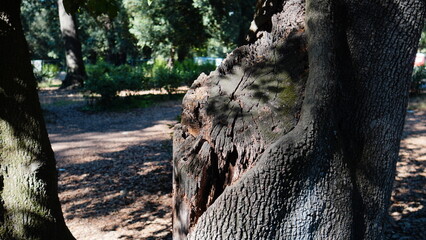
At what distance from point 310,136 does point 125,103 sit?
13938 mm

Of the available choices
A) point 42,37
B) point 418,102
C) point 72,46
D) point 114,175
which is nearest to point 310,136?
point 114,175

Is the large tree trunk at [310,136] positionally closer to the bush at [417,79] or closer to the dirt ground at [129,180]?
the dirt ground at [129,180]

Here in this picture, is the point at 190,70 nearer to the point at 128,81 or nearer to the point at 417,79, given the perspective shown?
the point at 128,81

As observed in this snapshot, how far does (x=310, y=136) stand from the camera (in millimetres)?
2148

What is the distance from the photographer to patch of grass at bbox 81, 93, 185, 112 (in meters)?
14.8

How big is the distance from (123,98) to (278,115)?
45.6ft

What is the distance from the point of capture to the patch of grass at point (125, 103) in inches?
583

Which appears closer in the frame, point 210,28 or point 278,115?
point 278,115

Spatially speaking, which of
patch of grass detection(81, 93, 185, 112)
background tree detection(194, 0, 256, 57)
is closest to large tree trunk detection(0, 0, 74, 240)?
patch of grass detection(81, 93, 185, 112)

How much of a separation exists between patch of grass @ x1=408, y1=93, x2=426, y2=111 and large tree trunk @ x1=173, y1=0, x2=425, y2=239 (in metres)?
12.5

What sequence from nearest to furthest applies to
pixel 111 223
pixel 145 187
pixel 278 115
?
pixel 278 115
pixel 111 223
pixel 145 187

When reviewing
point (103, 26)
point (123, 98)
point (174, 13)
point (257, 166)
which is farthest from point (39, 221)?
point (103, 26)

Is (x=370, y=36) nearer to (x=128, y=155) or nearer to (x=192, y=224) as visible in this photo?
(x=192, y=224)

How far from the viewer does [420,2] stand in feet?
7.91
